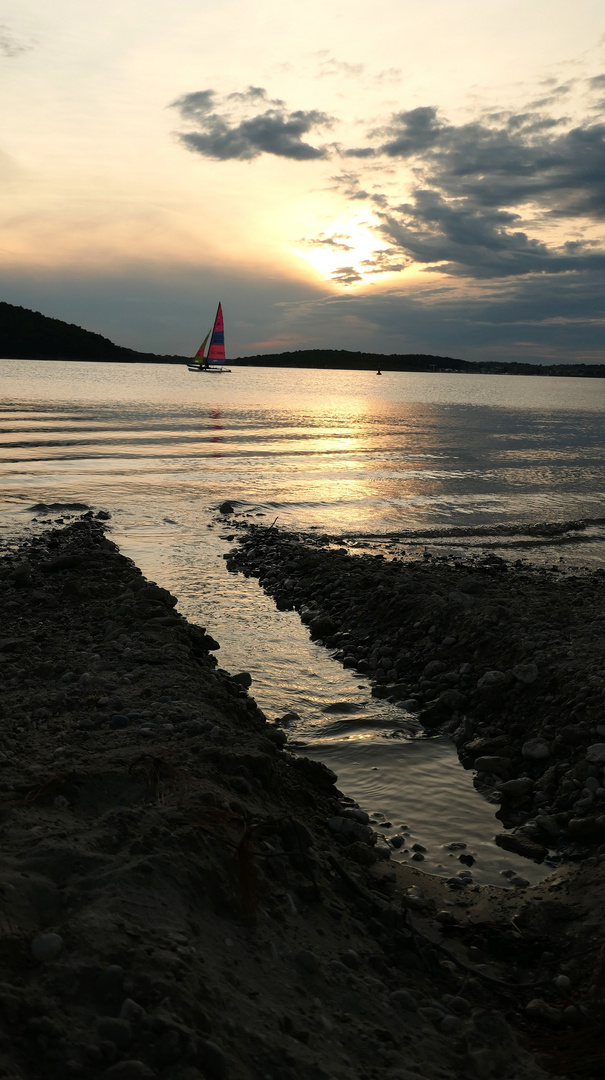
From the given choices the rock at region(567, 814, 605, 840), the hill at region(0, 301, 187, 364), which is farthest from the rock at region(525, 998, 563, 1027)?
the hill at region(0, 301, 187, 364)

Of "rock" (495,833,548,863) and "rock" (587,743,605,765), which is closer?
"rock" (495,833,548,863)

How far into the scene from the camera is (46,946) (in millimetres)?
3221

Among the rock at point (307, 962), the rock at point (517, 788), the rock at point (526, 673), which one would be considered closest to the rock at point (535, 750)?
the rock at point (517, 788)

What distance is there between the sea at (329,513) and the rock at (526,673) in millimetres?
1153

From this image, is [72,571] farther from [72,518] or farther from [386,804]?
[386,804]

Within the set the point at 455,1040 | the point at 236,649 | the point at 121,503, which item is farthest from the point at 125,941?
the point at 121,503

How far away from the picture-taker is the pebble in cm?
319

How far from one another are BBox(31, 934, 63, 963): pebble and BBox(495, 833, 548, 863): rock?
370 centimetres

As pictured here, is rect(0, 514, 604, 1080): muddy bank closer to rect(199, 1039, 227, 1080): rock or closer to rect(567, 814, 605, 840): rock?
rect(199, 1039, 227, 1080): rock

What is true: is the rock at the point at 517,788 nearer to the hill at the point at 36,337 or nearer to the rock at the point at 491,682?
the rock at the point at 491,682

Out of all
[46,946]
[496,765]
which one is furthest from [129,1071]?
[496,765]

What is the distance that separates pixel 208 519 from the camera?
61.7 ft

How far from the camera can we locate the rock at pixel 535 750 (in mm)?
6914

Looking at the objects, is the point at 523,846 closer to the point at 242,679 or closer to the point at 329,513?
the point at 242,679
